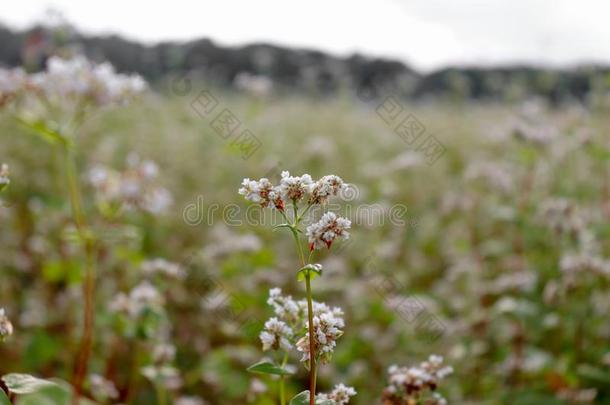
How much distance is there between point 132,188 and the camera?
3.00 m

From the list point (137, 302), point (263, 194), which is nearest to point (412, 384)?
point (263, 194)

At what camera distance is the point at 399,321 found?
13.8 ft

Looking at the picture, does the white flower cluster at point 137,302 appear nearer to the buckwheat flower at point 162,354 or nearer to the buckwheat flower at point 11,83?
the buckwheat flower at point 162,354

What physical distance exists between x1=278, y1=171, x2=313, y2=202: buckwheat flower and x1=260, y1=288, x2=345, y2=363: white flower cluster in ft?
0.83

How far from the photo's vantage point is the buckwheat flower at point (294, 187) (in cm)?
155

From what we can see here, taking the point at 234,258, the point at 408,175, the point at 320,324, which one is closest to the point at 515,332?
the point at 234,258

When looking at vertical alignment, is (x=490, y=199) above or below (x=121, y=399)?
above

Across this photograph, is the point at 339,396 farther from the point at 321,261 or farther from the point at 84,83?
the point at 321,261

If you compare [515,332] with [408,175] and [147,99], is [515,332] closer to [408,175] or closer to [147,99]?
[408,175]

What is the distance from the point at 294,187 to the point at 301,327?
39cm

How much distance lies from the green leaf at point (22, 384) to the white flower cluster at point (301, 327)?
0.57 metres

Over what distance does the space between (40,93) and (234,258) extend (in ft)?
5.52
